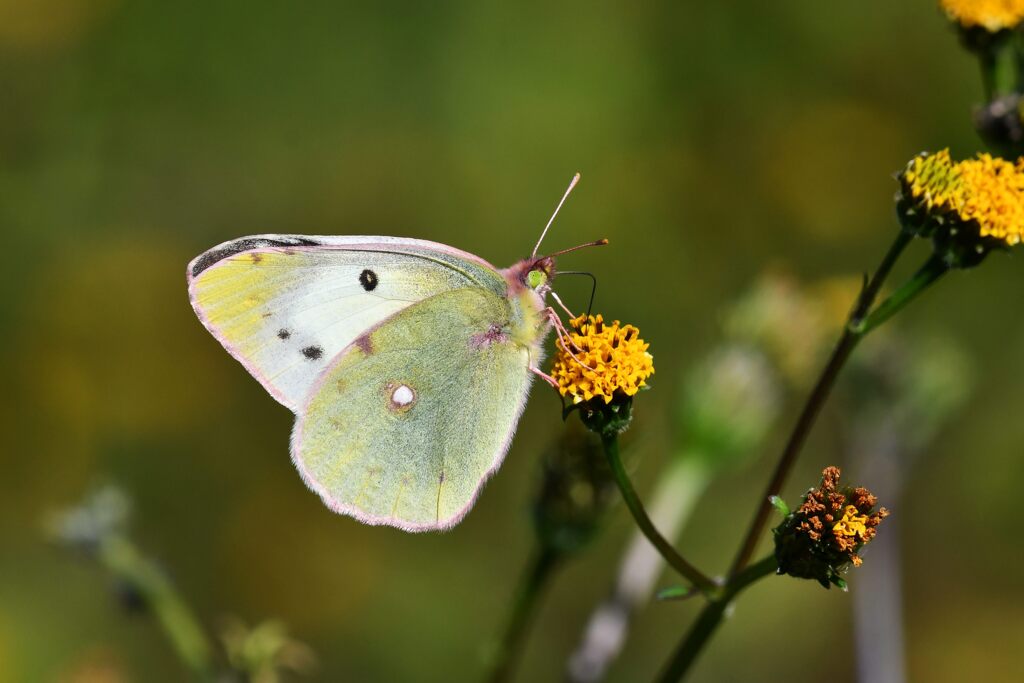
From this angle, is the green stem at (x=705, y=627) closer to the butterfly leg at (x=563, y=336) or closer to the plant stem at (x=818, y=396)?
the plant stem at (x=818, y=396)

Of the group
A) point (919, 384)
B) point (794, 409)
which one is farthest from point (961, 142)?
point (919, 384)

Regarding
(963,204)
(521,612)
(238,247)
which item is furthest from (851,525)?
(238,247)

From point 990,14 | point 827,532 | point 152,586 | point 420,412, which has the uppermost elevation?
point 990,14

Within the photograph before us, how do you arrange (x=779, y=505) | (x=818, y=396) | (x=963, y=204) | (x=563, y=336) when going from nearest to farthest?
(x=779, y=505) < (x=818, y=396) < (x=963, y=204) < (x=563, y=336)

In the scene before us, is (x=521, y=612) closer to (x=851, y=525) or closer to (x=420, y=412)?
(x=420, y=412)

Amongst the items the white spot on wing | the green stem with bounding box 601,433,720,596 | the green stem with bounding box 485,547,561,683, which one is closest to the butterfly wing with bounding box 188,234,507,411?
the white spot on wing

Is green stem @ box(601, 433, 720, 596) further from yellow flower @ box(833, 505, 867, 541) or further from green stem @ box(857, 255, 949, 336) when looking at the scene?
green stem @ box(857, 255, 949, 336)
